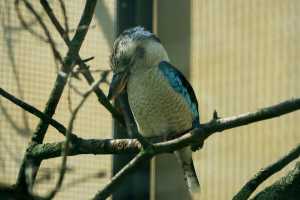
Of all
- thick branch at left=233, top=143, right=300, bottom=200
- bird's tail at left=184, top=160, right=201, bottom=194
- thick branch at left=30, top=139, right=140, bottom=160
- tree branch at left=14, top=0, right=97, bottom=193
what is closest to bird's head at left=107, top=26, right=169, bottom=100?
tree branch at left=14, top=0, right=97, bottom=193

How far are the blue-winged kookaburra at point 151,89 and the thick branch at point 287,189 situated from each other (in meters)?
0.55

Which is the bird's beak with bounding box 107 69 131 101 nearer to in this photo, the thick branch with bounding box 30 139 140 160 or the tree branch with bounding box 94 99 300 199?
the thick branch with bounding box 30 139 140 160

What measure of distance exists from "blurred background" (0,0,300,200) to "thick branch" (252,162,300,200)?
603 mm

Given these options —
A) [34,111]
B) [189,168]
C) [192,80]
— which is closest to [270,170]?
[189,168]

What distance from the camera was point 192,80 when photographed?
2.22m

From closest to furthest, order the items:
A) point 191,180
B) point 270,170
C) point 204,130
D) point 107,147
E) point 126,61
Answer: point 204,130
point 270,170
point 107,147
point 126,61
point 191,180

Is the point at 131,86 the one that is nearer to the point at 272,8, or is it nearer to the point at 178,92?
the point at 178,92

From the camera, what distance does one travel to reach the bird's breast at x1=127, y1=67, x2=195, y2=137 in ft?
4.77

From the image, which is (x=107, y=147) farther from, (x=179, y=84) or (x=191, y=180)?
(x=191, y=180)

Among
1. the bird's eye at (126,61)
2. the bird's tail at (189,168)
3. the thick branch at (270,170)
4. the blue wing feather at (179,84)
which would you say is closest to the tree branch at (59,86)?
the bird's eye at (126,61)

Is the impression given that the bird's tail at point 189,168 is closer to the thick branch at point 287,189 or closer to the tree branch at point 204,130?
the thick branch at point 287,189

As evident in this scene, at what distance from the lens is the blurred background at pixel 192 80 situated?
5.63ft

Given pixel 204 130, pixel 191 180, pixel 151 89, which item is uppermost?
pixel 151 89

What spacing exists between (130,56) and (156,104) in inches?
12.0
